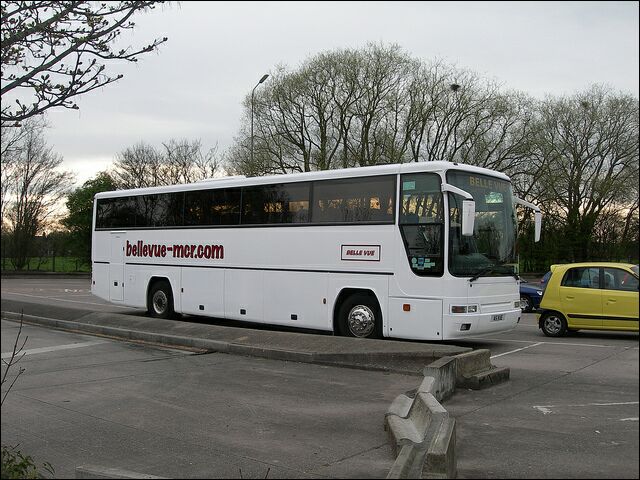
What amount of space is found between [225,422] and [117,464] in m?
1.70

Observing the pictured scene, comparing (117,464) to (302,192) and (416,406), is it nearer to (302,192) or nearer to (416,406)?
(416,406)

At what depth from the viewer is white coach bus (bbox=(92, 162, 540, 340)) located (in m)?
11.8

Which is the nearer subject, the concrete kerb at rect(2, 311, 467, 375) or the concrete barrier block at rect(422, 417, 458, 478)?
the concrete barrier block at rect(422, 417, 458, 478)

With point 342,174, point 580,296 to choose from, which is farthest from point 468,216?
point 580,296

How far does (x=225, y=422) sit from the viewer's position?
23.2 feet

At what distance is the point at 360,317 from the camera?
12.8m

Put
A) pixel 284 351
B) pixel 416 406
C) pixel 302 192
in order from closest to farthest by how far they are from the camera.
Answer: pixel 416 406 → pixel 284 351 → pixel 302 192

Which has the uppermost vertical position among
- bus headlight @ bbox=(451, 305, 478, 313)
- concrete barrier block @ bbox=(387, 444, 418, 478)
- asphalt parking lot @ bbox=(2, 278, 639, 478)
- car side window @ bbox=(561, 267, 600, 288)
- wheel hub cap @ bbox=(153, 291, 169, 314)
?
car side window @ bbox=(561, 267, 600, 288)

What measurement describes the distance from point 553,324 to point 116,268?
12028mm

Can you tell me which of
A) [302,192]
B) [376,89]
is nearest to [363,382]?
[302,192]

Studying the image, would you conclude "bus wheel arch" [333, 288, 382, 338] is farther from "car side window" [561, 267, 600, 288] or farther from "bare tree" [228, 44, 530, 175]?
"bare tree" [228, 44, 530, 175]

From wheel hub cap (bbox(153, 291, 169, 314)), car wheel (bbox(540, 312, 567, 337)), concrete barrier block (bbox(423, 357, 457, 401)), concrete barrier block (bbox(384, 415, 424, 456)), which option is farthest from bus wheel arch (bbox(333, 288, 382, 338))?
concrete barrier block (bbox(384, 415, 424, 456))

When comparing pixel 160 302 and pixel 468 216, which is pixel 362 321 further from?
pixel 160 302

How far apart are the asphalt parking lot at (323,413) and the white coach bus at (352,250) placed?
164 centimetres
